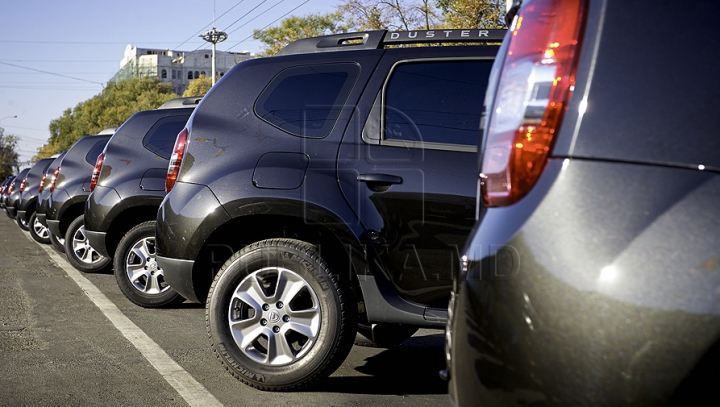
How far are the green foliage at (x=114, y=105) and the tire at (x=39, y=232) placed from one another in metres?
75.2

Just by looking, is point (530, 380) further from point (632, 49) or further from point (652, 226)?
point (632, 49)

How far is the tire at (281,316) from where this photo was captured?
A: 403 centimetres

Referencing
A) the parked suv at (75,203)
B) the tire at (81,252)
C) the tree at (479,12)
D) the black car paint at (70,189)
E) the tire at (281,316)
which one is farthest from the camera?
the tree at (479,12)

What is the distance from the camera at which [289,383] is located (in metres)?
4.10

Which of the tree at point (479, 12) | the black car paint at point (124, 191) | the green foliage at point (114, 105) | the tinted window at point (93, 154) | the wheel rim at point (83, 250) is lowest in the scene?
the wheel rim at point (83, 250)

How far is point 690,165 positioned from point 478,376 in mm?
649

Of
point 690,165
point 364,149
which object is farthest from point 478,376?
point 364,149

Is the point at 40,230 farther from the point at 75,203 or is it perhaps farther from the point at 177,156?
the point at 177,156

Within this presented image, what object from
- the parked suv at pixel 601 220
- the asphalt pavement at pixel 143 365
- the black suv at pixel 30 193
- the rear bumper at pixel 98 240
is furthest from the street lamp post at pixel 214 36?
the parked suv at pixel 601 220

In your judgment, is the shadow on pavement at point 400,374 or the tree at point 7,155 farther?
the tree at point 7,155

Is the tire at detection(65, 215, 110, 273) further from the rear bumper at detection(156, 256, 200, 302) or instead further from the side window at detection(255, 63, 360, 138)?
the side window at detection(255, 63, 360, 138)

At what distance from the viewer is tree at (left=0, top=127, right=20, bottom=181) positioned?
13964 cm

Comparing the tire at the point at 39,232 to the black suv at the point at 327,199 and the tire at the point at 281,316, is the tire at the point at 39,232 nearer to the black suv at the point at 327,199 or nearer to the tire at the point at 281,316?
the black suv at the point at 327,199

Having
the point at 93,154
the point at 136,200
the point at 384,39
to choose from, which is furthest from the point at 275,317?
the point at 93,154
